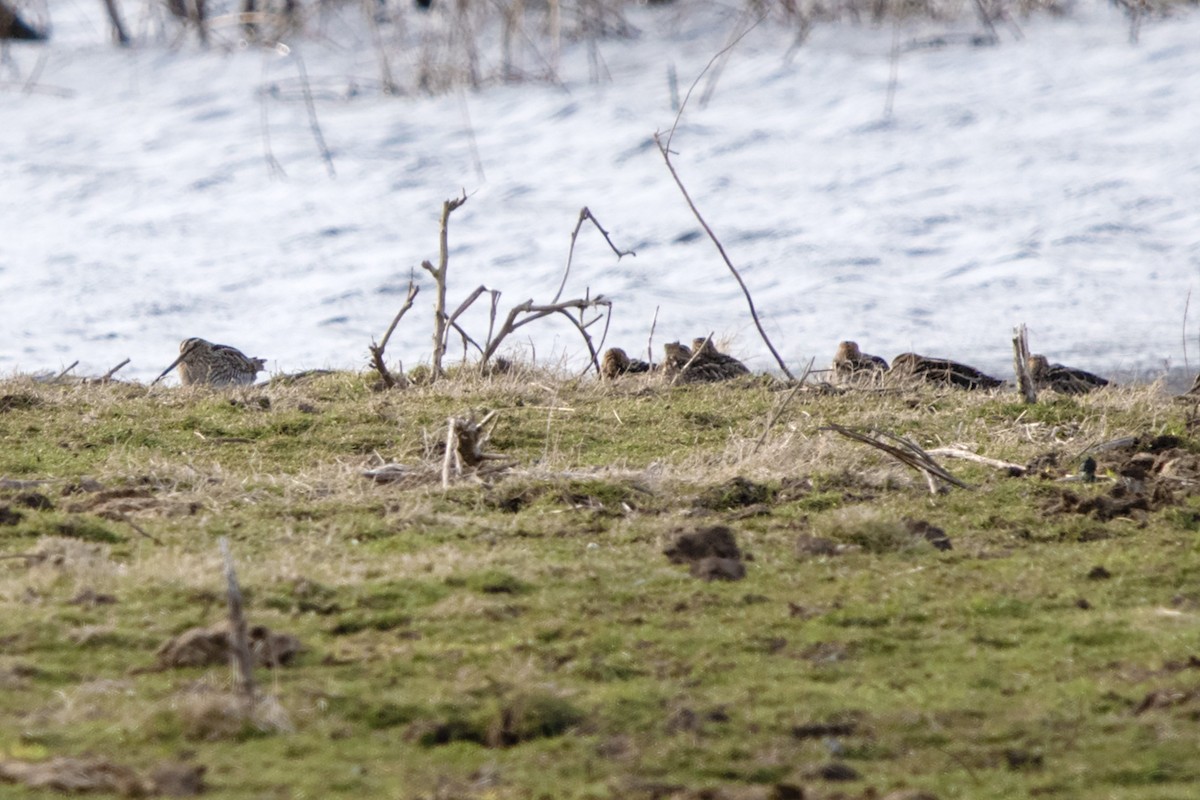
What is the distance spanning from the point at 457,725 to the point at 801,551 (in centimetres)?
197

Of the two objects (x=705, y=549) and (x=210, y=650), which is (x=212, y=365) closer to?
(x=705, y=549)

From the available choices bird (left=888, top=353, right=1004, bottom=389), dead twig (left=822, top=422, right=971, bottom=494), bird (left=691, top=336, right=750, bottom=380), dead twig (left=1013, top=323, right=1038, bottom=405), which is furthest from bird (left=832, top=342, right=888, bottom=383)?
dead twig (left=822, top=422, right=971, bottom=494)

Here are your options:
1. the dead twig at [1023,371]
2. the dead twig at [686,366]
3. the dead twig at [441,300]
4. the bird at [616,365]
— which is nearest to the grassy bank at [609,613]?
the dead twig at [1023,371]

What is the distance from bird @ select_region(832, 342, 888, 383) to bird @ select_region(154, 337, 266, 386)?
11.7 ft

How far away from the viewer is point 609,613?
4.62 m

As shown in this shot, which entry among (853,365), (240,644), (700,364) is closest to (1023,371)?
(853,365)

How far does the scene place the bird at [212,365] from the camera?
10031 millimetres

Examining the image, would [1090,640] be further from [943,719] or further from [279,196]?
[279,196]

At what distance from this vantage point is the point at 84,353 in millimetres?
14141

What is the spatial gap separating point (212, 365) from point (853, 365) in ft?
12.7

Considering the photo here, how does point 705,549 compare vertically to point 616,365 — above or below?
above

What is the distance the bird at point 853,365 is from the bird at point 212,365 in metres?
3.56

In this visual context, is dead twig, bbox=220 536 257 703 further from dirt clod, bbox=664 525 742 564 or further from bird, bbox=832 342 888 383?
bird, bbox=832 342 888 383

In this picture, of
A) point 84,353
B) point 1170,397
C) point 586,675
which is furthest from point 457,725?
point 84,353
